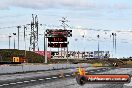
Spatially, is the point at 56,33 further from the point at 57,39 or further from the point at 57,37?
the point at 57,39

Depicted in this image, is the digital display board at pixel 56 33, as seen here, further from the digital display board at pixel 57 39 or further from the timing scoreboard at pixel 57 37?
the digital display board at pixel 57 39

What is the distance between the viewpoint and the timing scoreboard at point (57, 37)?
359ft

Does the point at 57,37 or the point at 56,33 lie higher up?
the point at 56,33

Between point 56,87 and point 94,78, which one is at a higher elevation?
point 94,78

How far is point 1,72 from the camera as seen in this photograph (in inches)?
2119

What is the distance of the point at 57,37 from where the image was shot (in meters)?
111

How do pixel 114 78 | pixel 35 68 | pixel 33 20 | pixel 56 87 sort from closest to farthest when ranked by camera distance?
pixel 114 78 → pixel 56 87 → pixel 35 68 → pixel 33 20

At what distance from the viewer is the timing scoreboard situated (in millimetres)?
109281

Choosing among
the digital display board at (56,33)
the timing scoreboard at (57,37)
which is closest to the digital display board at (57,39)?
the timing scoreboard at (57,37)

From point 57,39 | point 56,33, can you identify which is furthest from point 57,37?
point 56,33

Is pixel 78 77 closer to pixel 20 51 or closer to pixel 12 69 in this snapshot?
pixel 12 69

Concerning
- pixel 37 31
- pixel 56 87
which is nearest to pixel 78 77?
pixel 56 87

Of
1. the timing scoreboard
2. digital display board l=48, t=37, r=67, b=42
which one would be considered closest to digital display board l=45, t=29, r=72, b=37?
the timing scoreboard

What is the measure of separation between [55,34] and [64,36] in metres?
2.63
